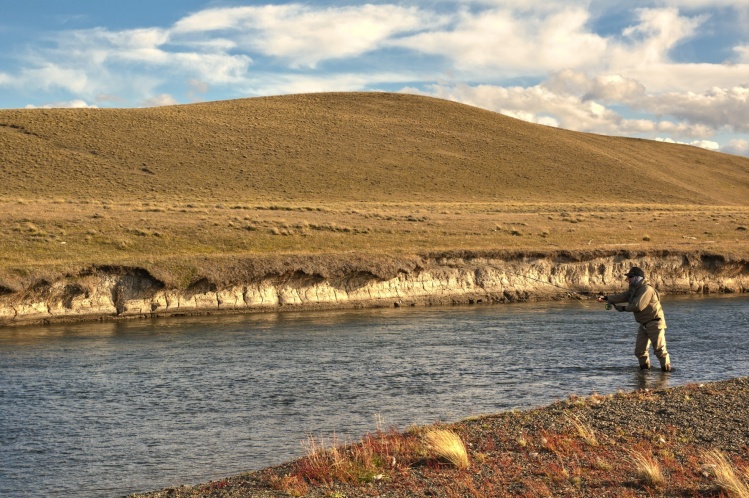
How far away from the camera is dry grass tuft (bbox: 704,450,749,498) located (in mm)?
9930

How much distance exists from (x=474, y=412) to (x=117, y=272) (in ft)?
72.5

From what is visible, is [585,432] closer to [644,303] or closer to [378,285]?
[644,303]

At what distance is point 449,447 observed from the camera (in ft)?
40.3

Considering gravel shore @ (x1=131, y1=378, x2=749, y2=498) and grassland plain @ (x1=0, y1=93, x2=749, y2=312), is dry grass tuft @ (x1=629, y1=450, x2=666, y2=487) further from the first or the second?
grassland plain @ (x1=0, y1=93, x2=749, y2=312)

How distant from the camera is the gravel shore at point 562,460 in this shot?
11.0 m

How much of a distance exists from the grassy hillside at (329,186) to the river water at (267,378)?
322 inches

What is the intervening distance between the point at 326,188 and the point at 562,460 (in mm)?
68397

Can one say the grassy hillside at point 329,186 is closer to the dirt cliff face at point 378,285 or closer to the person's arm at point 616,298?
the dirt cliff face at point 378,285

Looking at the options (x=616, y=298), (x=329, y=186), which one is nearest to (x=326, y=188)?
(x=329, y=186)

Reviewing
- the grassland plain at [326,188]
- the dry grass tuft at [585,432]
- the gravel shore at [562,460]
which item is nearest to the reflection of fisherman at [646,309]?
the gravel shore at [562,460]

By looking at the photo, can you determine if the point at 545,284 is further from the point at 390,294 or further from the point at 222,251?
the point at 222,251

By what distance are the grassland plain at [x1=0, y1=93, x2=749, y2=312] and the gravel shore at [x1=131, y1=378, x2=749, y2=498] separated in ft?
76.7

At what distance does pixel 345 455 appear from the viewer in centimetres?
1257

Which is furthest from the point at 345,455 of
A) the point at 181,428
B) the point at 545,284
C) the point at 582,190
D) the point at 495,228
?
Answer: the point at 582,190
